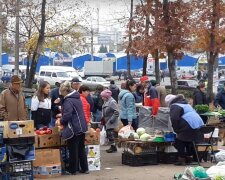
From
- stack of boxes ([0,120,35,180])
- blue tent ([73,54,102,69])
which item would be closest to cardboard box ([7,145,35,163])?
stack of boxes ([0,120,35,180])

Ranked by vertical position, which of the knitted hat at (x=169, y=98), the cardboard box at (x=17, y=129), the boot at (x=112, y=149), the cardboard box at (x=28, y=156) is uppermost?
the knitted hat at (x=169, y=98)

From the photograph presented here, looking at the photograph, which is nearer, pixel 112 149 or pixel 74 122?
pixel 74 122

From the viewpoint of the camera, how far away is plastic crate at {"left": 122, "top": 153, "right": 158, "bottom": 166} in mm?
12266

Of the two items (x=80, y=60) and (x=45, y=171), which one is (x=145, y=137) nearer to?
(x=45, y=171)

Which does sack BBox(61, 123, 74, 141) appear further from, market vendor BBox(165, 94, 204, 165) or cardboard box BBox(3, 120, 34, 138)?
market vendor BBox(165, 94, 204, 165)

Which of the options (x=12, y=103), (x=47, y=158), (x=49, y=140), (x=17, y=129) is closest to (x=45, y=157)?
(x=47, y=158)

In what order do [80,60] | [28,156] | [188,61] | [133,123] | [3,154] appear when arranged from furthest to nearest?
[80,60]
[188,61]
[133,123]
[28,156]
[3,154]

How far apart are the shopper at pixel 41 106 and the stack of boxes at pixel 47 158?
1.37 meters

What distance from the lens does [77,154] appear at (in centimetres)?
1105

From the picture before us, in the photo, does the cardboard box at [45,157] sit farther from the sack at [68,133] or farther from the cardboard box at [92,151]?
the cardboard box at [92,151]

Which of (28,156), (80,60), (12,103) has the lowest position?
(28,156)

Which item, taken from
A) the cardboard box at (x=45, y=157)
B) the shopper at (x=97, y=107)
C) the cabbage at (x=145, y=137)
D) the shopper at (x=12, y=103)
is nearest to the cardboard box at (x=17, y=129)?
the cardboard box at (x=45, y=157)

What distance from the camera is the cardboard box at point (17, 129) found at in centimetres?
983

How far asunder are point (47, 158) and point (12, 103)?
1.29 meters
